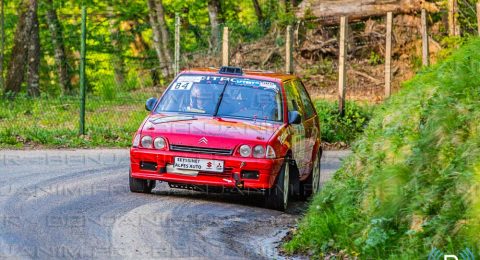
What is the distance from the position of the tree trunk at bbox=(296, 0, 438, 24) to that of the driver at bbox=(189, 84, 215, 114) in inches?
620

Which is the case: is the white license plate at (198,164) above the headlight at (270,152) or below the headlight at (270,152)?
below

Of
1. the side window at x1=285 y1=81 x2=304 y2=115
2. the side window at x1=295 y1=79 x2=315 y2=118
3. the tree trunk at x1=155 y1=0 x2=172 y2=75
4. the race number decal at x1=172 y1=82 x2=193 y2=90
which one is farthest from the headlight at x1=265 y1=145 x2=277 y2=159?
the tree trunk at x1=155 y1=0 x2=172 y2=75

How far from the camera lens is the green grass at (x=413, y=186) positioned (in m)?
8.50

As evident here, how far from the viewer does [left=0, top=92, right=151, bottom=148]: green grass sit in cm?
2008

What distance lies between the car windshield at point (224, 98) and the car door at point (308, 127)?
2.52 feet

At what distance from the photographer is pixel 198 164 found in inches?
509

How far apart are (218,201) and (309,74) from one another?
1542 centimetres

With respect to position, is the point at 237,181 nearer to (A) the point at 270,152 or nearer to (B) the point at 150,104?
(A) the point at 270,152

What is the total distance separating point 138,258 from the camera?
30.4 feet

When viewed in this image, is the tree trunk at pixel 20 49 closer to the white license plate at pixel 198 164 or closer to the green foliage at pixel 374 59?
the green foliage at pixel 374 59

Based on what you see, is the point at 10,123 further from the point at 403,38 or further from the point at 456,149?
the point at 456,149

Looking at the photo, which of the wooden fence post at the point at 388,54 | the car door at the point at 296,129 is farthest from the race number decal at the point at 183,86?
the wooden fence post at the point at 388,54

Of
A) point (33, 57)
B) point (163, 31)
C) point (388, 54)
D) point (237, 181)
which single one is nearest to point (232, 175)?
point (237, 181)

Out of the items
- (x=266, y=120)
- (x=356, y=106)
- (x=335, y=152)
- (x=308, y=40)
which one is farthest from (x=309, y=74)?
(x=266, y=120)
